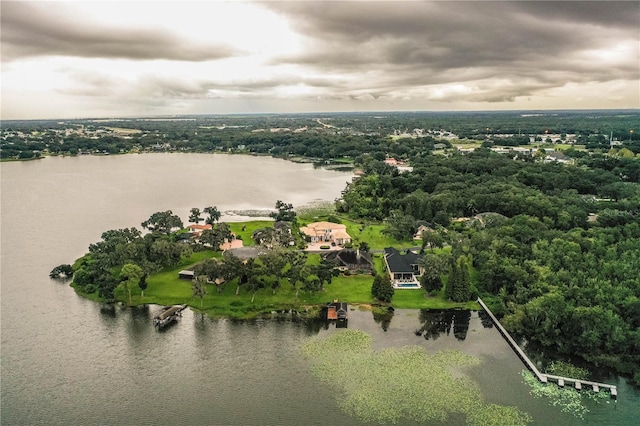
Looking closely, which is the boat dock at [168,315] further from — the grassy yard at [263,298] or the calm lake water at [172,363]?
the grassy yard at [263,298]

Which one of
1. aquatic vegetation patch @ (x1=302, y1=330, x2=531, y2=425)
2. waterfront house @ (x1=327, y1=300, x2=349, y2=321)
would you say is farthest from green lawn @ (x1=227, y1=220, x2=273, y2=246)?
aquatic vegetation patch @ (x1=302, y1=330, x2=531, y2=425)

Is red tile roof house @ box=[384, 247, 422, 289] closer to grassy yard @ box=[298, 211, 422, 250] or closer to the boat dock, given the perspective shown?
grassy yard @ box=[298, 211, 422, 250]

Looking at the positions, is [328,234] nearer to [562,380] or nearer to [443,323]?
[443,323]

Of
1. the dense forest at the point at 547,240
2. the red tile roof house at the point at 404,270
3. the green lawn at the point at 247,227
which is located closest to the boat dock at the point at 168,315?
the green lawn at the point at 247,227

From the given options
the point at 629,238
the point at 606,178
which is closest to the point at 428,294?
the point at 629,238

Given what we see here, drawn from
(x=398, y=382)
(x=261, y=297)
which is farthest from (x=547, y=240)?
(x=261, y=297)

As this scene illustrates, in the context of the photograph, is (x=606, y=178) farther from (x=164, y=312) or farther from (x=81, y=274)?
(x=81, y=274)
